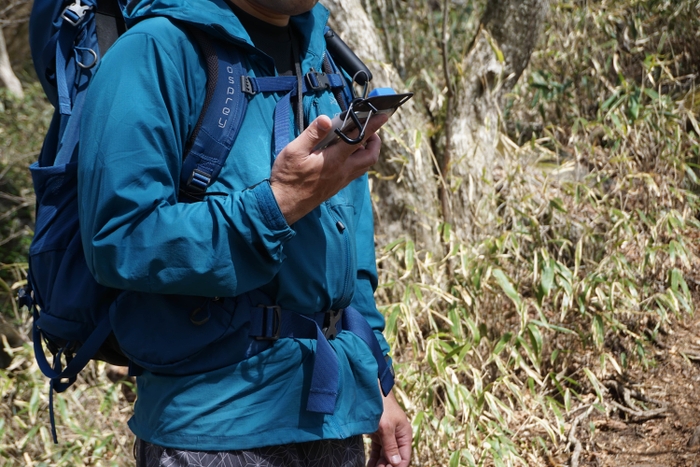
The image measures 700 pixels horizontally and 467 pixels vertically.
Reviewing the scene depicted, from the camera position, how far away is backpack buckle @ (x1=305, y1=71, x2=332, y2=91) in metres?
1.49

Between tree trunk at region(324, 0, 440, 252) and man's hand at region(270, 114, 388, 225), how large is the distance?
2.41 meters

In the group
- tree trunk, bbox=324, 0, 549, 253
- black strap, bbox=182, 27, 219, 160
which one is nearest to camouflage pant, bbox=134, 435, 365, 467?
black strap, bbox=182, 27, 219, 160

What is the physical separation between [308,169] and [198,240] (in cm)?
22

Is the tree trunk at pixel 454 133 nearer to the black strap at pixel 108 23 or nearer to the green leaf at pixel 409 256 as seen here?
the green leaf at pixel 409 256

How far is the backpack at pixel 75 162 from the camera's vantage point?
1.30 metres

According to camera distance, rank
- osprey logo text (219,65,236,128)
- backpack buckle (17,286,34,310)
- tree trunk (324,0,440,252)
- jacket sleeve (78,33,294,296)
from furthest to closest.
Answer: tree trunk (324,0,440,252)
backpack buckle (17,286,34,310)
osprey logo text (219,65,236,128)
jacket sleeve (78,33,294,296)

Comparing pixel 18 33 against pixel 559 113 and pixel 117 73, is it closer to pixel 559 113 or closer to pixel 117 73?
pixel 559 113

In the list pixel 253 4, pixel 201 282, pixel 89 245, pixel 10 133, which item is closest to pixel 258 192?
pixel 201 282

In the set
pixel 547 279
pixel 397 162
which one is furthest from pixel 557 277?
pixel 397 162

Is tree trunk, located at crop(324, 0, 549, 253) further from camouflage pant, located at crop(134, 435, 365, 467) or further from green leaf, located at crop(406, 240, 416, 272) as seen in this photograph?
camouflage pant, located at crop(134, 435, 365, 467)

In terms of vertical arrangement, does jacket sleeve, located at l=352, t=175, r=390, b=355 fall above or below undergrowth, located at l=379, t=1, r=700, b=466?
above

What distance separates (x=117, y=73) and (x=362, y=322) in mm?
769

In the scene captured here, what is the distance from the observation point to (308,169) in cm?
125

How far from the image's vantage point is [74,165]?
1330 millimetres
